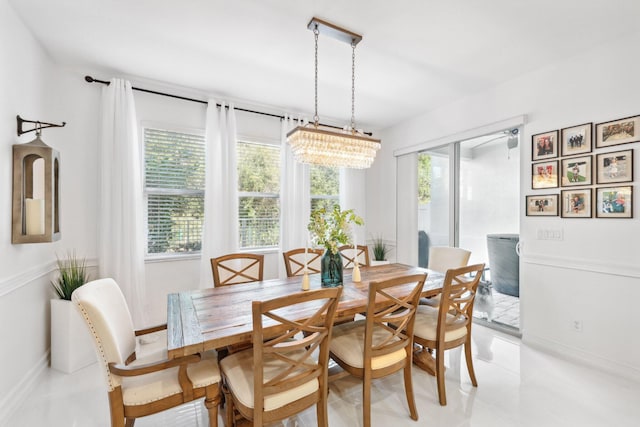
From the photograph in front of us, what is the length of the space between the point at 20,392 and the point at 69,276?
2.93 feet

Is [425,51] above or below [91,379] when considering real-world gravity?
above

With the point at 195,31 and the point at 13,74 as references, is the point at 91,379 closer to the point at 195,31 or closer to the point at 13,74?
the point at 13,74

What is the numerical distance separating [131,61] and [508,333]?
4.56m

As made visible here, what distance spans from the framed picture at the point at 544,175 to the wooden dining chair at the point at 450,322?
146 centimetres

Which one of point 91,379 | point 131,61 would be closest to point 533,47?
point 131,61

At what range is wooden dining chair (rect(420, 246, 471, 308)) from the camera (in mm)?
2684

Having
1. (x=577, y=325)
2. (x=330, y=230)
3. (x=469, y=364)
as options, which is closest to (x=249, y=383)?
(x=330, y=230)

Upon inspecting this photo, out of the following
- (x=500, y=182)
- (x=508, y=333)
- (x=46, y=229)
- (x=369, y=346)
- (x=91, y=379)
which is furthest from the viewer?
(x=500, y=182)

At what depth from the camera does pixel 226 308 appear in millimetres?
Answer: 1763

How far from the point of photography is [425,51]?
2.40 meters

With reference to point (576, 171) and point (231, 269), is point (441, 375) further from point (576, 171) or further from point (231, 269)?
point (576, 171)

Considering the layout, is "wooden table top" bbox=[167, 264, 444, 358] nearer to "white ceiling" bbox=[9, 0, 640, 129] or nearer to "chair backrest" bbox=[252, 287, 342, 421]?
"chair backrest" bbox=[252, 287, 342, 421]

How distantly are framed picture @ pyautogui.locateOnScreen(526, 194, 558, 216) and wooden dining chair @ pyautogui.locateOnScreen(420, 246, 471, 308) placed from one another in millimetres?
800

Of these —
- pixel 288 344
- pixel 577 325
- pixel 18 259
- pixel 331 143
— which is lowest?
pixel 577 325
